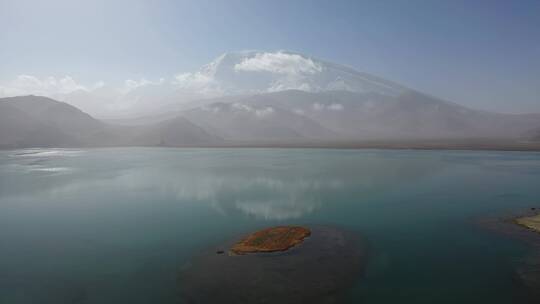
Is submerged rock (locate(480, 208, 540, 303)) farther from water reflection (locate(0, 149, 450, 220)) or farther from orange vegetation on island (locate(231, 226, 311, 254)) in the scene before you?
water reflection (locate(0, 149, 450, 220))

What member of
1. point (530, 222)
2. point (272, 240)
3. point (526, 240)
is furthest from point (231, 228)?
point (530, 222)

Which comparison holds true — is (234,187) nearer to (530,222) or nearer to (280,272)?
(280,272)

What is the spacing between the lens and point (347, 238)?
28.4 m

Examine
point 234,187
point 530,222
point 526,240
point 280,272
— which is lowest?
point 280,272

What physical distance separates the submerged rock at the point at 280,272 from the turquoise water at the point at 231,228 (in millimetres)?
1106

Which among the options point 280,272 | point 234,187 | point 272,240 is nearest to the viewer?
point 280,272

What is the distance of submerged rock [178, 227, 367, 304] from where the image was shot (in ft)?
61.1

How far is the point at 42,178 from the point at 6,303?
5848 cm

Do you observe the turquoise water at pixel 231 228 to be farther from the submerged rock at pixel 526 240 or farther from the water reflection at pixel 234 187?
the submerged rock at pixel 526 240

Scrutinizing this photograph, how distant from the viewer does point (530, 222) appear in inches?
1250

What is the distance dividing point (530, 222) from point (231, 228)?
28063 mm

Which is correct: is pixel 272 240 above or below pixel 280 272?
above

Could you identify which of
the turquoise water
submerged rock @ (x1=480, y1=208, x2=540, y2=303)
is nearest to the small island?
submerged rock @ (x1=480, y1=208, x2=540, y2=303)

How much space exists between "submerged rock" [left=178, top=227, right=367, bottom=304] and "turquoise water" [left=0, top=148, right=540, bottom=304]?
1106 mm
